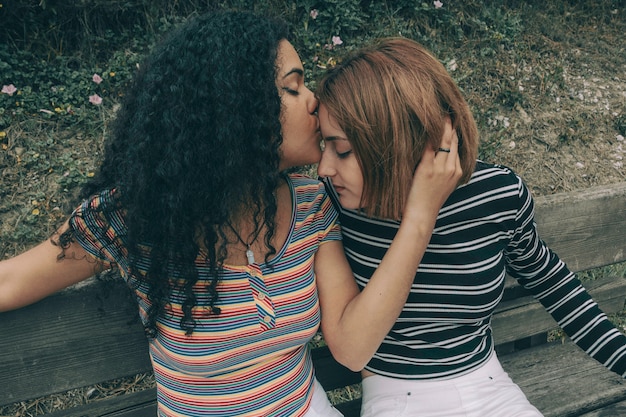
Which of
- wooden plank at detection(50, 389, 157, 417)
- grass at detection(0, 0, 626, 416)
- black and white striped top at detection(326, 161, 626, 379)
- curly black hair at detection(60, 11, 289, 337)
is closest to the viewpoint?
curly black hair at detection(60, 11, 289, 337)

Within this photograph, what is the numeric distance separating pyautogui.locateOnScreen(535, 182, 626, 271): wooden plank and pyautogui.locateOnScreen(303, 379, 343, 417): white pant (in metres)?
1.01

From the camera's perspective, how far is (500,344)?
2484mm

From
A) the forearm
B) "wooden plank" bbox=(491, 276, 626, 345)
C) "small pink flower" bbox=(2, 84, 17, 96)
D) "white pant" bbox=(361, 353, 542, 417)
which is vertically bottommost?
"wooden plank" bbox=(491, 276, 626, 345)

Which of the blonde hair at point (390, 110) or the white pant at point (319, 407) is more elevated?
the blonde hair at point (390, 110)

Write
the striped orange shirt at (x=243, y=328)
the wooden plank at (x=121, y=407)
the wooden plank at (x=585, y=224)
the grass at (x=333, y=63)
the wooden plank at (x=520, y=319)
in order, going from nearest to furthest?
1. the striped orange shirt at (x=243, y=328)
2. the wooden plank at (x=121, y=407)
3. the wooden plank at (x=585, y=224)
4. the wooden plank at (x=520, y=319)
5. the grass at (x=333, y=63)

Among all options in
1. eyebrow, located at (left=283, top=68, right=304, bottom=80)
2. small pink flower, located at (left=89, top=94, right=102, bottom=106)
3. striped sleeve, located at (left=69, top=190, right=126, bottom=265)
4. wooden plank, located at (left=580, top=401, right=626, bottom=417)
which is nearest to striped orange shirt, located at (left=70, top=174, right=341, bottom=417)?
striped sleeve, located at (left=69, top=190, right=126, bottom=265)

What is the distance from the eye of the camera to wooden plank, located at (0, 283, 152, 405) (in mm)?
1676

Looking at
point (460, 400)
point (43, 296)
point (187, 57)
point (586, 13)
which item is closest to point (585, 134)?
point (586, 13)

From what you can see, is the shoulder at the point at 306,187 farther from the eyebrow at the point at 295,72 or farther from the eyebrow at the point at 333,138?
the eyebrow at the point at 295,72

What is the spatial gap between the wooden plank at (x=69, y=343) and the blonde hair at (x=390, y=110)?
32.3 inches

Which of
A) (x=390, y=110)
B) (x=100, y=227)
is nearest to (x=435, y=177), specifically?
(x=390, y=110)

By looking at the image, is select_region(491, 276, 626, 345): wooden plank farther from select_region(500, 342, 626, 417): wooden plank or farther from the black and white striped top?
the black and white striped top

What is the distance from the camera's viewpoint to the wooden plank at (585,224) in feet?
7.20

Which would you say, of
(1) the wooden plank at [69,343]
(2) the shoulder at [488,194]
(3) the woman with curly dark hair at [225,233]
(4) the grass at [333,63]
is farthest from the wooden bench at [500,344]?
(4) the grass at [333,63]
